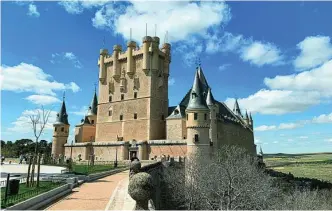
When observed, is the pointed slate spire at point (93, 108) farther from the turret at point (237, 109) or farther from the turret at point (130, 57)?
the turret at point (237, 109)

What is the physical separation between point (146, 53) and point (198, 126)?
1813cm

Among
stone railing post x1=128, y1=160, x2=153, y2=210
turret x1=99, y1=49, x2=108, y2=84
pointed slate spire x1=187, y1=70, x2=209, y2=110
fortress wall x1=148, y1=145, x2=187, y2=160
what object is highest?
turret x1=99, y1=49, x2=108, y2=84

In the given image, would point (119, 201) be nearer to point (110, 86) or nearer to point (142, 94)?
point (142, 94)

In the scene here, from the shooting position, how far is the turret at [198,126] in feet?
112

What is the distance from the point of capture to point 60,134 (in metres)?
54.2

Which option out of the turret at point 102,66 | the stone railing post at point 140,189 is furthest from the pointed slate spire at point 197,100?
the stone railing post at point 140,189

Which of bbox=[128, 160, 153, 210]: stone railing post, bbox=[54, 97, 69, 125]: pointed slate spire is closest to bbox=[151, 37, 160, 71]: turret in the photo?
bbox=[54, 97, 69, 125]: pointed slate spire

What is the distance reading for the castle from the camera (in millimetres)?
42562

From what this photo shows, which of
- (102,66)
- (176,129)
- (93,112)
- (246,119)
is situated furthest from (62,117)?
(246,119)

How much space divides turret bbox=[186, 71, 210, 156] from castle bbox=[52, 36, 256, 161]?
182 inches

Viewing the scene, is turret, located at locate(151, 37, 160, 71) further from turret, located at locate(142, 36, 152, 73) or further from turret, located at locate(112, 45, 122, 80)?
turret, located at locate(112, 45, 122, 80)

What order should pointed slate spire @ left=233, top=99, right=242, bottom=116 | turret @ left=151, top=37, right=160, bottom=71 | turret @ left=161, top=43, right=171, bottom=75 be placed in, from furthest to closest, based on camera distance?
pointed slate spire @ left=233, top=99, right=242, bottom=116 → turret @ left=161, top=43, right=171, bottom=75 → turret @ left=151, top=37, right=160, bottom=71

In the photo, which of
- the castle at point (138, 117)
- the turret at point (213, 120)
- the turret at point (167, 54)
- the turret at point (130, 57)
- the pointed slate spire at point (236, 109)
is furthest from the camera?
the pointed slate spire at point (236, 109)

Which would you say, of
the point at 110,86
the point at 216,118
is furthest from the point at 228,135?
the point at 110,86
